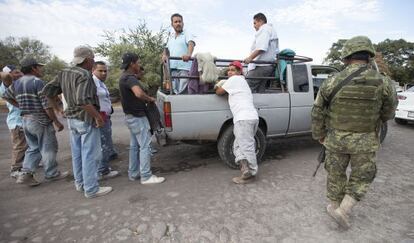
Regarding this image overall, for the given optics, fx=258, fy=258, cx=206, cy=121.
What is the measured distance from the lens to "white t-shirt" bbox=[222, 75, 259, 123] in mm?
3770

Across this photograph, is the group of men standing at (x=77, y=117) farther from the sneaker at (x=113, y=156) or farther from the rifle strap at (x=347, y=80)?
the rifle strap at (x=347, y=80)

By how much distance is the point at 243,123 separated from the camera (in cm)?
373

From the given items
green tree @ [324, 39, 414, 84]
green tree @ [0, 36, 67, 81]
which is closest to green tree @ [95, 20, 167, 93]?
green tree @ [0, 36, 67, 81]

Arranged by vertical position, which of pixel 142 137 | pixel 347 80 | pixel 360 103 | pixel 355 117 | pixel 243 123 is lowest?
pixel 142 137

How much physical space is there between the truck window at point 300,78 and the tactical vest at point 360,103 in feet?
7.54

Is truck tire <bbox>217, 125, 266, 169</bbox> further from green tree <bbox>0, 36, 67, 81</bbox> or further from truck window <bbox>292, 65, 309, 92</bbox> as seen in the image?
green tree <bbox>0, 36, 67, 81</bbox>

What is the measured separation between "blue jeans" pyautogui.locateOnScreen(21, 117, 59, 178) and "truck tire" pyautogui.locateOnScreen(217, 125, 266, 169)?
2.64 m

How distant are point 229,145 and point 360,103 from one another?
215 centimetres

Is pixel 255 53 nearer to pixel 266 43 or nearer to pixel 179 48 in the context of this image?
pixel 266 43

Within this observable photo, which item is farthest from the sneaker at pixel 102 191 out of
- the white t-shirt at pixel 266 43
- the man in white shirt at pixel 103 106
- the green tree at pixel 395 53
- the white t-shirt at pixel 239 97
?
the green tree at pixel 395 53

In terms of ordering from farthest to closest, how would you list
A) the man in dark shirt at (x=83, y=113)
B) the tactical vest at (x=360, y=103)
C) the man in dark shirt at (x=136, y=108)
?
the man in dark shirt at (x=136, y=108) < the man in dark shirt at (x=83, y=113) < the tactical vest at (x=360, y=103)

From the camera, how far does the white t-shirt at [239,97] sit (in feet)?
12.4

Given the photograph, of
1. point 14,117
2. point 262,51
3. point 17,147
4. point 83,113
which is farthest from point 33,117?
point 262,51

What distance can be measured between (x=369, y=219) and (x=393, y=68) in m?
52.8
